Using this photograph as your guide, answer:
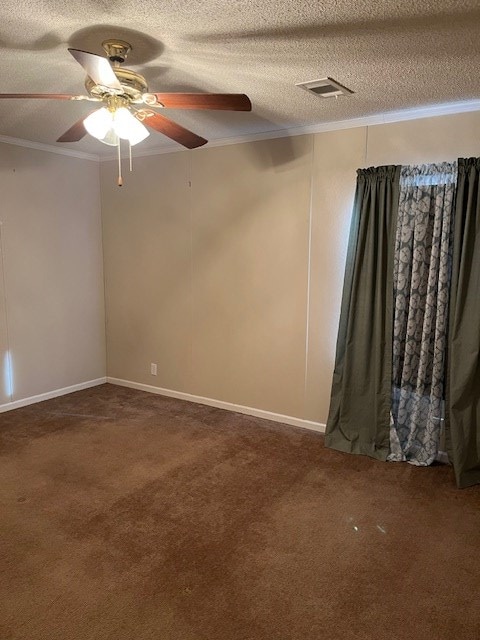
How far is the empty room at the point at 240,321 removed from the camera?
6.82 feet

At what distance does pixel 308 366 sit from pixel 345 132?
187 centimetres

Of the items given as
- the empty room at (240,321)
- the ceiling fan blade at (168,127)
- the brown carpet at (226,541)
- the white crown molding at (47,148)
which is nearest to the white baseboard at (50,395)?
the empty room at (240,321)

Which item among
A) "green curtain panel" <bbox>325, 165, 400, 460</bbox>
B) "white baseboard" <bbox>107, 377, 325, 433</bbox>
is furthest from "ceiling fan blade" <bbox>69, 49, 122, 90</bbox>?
"white baseboard" <bbox>107, 377, 325, 433</bbox>

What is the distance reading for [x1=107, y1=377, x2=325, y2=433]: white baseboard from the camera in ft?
13.4

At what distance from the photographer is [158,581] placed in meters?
2.18

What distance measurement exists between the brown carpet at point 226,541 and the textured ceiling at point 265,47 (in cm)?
247

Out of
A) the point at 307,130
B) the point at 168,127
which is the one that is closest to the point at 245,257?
the point at 307,130

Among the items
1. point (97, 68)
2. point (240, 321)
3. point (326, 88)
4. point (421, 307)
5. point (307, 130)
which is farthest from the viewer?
point (240, 321)

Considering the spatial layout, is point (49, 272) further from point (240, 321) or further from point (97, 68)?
point (97, 68)

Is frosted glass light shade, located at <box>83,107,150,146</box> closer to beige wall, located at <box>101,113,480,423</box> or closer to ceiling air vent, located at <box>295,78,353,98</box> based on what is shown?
ceiling air vent, located at <box>295,78,353,98</box>

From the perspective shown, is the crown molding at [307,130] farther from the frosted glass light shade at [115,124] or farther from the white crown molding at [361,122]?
the frosted glass light shade at [115,124]

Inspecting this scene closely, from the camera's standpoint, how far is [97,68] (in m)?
1.90

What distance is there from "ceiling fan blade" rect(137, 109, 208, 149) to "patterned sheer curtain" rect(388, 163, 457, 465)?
1541 mm

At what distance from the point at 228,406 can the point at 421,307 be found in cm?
203
